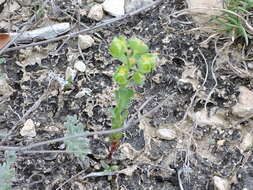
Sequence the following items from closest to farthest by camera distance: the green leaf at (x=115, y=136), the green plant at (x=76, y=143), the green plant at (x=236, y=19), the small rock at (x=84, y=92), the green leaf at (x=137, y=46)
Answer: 1. the green leaf at (x=137, y=46)
2. the green plant at (x=76, y=143)
3. the green leaf at (x=115, y=136)
4. the small rock at (x=84, y=92)
5. the green plant at (x=236, y=19)

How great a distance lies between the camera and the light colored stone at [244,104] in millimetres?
1987

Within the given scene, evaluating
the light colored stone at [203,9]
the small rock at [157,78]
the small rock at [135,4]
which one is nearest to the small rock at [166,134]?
the small rock at [157,78]

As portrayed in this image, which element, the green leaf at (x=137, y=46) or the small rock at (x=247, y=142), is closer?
the green leaf at (x=137, y=46)

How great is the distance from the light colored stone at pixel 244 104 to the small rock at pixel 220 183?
0.98 ft

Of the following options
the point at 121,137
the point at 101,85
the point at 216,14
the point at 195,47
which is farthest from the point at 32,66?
the point at 216,14

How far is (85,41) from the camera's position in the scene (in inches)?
85.0

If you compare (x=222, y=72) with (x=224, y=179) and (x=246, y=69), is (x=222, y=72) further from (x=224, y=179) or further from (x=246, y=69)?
(x=224, y=179)

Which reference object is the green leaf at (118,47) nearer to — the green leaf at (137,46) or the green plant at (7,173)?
the green leaf at (137,46)

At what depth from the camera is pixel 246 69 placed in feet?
6.93

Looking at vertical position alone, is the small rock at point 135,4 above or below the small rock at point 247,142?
above

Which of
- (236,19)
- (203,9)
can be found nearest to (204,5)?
(203,9)

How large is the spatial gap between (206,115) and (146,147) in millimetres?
290

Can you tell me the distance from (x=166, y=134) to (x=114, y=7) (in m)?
0.69

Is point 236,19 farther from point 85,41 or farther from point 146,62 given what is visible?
point 146,62
